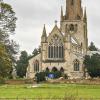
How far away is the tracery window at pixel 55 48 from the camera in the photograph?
423ft

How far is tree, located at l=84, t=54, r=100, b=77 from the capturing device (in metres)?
122

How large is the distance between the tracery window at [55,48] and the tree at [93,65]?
6353 mm

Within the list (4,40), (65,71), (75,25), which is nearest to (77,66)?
(65,71)

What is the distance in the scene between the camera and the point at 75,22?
5546 inches

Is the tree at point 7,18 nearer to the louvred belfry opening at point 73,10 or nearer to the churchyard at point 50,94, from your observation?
the churchyard at point 50,94

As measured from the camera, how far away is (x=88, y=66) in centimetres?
12431

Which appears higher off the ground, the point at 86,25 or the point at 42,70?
the point at 86,25

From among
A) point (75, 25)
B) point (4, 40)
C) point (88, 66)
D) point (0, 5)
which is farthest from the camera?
point (75, 25)

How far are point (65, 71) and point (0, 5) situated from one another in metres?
76.9

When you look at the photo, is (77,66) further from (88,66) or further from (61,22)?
(61,22)

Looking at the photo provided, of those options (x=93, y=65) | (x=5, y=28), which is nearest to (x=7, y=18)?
(x=5, y=28)

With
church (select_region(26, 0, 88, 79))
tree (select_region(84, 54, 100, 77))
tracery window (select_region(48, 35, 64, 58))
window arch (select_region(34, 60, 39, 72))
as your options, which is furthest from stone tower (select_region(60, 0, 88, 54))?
tree (select_region(84, 54, 100, 77))

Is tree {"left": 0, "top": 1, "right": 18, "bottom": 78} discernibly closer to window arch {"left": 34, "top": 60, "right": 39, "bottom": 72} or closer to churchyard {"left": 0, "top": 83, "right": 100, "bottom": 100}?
churchyard {"left": 0, "top": 83, "right": 100, "bottom": 100}

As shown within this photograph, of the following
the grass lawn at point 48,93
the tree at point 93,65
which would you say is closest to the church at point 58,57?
the tree at point 93,65
